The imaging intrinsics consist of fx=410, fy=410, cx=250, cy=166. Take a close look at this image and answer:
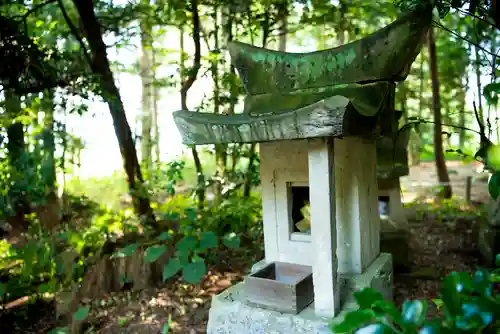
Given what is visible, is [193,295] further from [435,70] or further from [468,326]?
[435,70]

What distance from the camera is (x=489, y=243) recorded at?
5617mm

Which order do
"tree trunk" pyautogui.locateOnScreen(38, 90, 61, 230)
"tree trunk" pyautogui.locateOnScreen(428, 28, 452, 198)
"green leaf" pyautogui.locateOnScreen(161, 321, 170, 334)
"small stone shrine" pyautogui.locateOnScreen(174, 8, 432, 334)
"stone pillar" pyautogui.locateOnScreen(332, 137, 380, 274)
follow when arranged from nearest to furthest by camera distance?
"small stone shrine" pyautogui.locateOnScreen(174, 8, 432, 334), "stone pillar" pyautogui.locateOnScreen(332, 137, 380, 274), "green leaf" pyautogui.locateOnScreen(161, 321, 170, 334), "tree trunk" pyautogui.locateOnScreen(38, 90, 61, 230), "tree trunk" pyautogui.locateOnScreen(428, 28, 452, 198)

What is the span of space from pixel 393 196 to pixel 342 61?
2.87 m

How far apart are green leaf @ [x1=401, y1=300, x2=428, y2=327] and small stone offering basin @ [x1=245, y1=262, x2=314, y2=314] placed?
5.95 feet

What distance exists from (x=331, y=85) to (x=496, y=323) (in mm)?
2337

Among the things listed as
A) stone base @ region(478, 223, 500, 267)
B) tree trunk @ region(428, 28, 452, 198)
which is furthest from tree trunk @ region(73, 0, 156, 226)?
tree trunk @ region(428, 28, 452, 198)

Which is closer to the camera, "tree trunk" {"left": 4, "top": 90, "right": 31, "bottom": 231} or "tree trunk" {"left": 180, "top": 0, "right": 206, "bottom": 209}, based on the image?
"tree trunk" {"left": 4, "top": 90, "right": 31, "bottom": 231}

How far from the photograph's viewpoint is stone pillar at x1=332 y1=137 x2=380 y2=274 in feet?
10.8

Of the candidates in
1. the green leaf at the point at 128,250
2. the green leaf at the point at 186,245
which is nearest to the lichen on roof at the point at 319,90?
the green leaf at the point at 186,245

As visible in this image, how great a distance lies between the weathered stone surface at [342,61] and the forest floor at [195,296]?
2677mm

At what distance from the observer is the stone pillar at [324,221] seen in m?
2.80

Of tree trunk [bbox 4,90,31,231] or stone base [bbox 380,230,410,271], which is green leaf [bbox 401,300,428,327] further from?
tree trunk [bbox 4,90,31,231]

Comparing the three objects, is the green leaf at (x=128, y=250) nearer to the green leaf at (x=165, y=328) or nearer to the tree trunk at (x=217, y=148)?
the green leaf at (x=165, y=328)

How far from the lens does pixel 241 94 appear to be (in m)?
6.68
